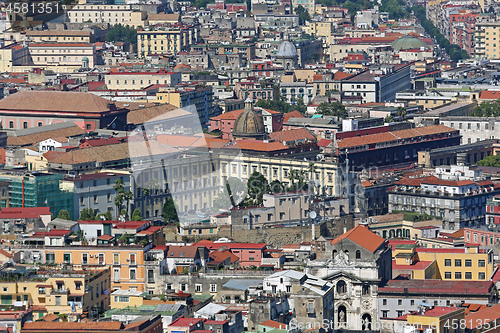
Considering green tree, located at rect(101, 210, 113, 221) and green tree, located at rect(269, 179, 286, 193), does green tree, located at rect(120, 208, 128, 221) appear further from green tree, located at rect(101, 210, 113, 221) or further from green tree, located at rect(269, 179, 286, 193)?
green tree, located at rect(269, 179, 286, 193)

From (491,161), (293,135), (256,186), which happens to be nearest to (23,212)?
(256,186)

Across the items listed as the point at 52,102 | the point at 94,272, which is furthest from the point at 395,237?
the point at 52,102

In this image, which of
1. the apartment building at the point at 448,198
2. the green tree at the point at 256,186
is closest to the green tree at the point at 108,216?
the green tree at the point at 256,186

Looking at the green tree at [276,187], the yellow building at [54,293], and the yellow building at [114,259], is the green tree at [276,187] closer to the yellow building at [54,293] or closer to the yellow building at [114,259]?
the yellow building at [114,259]

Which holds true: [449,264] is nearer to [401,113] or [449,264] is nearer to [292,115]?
[401,113]

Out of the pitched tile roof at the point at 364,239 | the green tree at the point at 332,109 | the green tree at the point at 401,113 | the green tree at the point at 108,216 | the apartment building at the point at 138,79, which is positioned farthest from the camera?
the apartment building at the point at 138,79

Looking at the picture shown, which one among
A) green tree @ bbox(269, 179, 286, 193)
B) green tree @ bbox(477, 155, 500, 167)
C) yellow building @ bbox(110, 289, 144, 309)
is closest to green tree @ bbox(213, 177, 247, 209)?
green tree @ bbox(269, 179, 286, 193)
